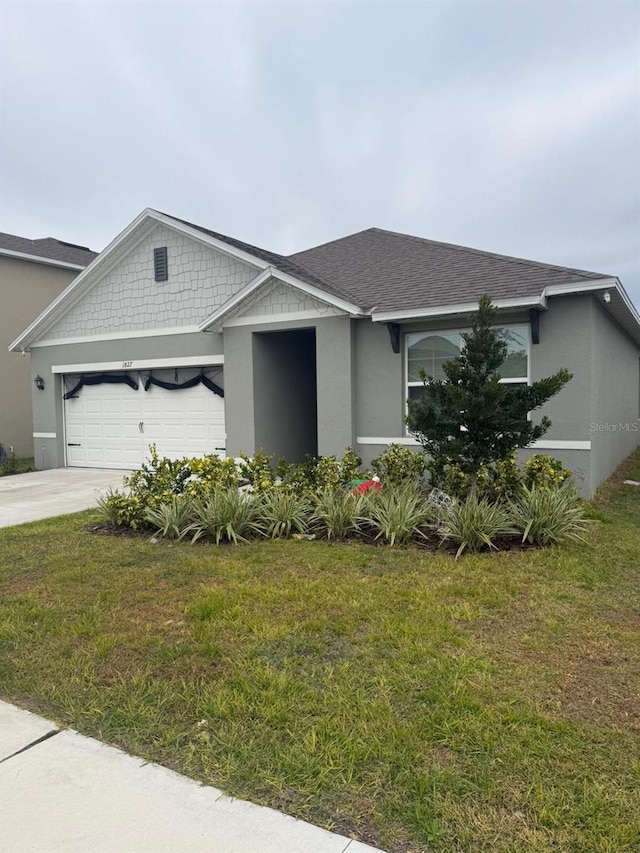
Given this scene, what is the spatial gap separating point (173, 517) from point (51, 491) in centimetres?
537

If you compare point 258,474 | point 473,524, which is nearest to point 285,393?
point 258,474

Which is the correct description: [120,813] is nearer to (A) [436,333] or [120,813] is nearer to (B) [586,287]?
(B) [586,287]

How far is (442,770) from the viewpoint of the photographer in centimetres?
260

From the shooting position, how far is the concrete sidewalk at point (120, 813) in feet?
7.32

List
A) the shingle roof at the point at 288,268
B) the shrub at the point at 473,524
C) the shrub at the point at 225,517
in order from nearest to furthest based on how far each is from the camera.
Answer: the shrub at the point at 473,524 < the shrub at the point at 225,517 < the shingle roof at the point at 288,268

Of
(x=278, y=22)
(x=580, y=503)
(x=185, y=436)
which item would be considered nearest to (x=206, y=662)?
(x=580, y=503)

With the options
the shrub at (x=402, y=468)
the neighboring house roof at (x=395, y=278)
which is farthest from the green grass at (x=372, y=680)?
the neighboring house roof at (x=395, y=278)

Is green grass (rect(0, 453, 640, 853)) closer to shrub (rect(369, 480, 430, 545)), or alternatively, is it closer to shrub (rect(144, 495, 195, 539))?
shrub (rect(369, 480, 430, 545))

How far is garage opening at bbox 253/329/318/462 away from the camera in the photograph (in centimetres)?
1143

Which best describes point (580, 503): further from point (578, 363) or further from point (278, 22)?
point (278, 22)

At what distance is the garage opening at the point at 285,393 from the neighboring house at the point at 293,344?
4 centimetres

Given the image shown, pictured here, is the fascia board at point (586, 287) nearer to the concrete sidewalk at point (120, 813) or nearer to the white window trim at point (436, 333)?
the white window trim at point (436, 333)

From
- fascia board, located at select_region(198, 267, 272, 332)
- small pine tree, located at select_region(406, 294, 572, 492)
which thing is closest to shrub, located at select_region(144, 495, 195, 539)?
small pine tree, located at select_region(406, 294, 572, 492)

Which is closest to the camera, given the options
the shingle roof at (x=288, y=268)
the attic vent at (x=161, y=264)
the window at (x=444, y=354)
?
the window at (x=444, y=354)
